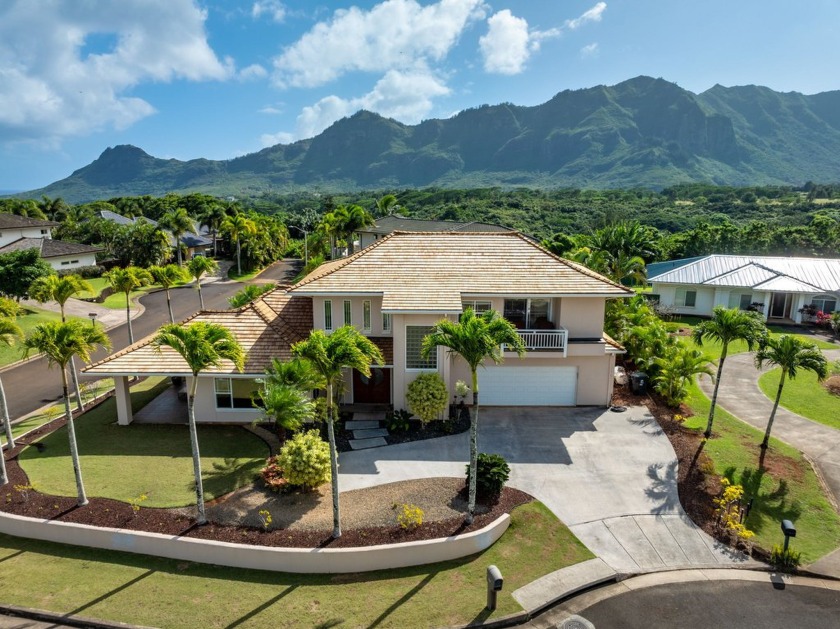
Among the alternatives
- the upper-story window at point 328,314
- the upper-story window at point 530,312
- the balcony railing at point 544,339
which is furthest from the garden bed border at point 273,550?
the upper-story window at point 530,312

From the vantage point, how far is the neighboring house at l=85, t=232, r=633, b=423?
2092 cm

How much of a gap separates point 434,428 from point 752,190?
15856cm

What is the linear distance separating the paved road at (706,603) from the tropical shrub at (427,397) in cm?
913

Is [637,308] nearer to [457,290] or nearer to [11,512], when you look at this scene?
Answer: [457,290]

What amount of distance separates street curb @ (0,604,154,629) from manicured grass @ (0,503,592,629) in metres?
0.13

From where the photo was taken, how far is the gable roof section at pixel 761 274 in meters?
39.5

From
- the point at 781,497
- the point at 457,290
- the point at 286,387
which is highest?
the point at 457,290

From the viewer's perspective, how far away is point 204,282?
2283 inches

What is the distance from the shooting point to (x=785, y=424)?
22.1 metres

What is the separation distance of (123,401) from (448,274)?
14.4 m

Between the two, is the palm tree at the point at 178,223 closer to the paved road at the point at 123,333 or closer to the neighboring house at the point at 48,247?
the paved road at the point at 123,333

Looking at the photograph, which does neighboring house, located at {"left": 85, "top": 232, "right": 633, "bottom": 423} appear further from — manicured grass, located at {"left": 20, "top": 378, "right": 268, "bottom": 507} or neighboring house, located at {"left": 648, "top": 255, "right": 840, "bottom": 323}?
neighboring house, located at {"left": 648, "top": 255, "right": 840, "bottom": 323}

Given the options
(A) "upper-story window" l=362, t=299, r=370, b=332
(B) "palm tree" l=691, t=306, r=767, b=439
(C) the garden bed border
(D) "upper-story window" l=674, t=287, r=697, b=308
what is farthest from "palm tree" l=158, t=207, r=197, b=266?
(B) "palm tree" l=691, t=306, r=767, b=439

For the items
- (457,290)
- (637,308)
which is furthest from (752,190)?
(457,290)
